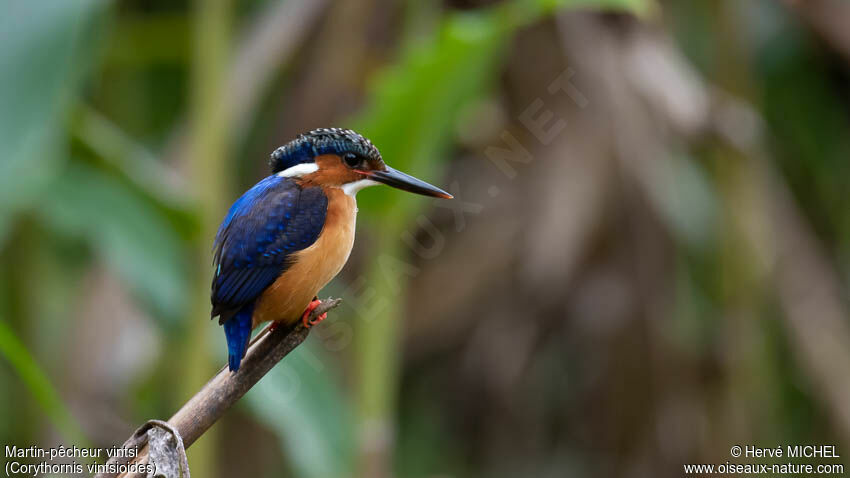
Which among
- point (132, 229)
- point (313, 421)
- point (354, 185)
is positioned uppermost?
point (354, 185)

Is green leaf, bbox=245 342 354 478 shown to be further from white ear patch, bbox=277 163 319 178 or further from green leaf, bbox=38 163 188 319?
white ear patch, bbox=277 163 319 178

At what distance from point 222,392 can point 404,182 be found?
22 cm

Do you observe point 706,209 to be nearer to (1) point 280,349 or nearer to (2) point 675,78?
(2) point 675,78

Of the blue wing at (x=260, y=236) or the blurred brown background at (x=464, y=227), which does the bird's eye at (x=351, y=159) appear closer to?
the blue wing at (x=260, y=236)

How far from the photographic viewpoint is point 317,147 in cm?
73

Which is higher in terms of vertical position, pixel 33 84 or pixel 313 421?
pixel 33 84

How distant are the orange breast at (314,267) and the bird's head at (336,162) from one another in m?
0.02

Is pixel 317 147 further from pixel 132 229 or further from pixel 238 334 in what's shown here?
pixel 132 229

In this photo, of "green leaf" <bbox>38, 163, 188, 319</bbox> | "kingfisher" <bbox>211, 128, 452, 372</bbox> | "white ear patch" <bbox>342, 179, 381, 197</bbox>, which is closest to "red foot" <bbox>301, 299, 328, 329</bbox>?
"kingfisher" <bbox>211, 128, 452, 372</bbox>

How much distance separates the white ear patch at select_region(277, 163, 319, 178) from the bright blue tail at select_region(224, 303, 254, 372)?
0.39 feet

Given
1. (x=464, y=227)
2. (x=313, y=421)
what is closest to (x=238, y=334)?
(x=313, y=421)

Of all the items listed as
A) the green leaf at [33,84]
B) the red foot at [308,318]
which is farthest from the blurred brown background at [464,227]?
the red foot at [308,318]

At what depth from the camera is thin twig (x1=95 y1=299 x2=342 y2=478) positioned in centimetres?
70

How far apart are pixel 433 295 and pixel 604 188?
0.54 meters
